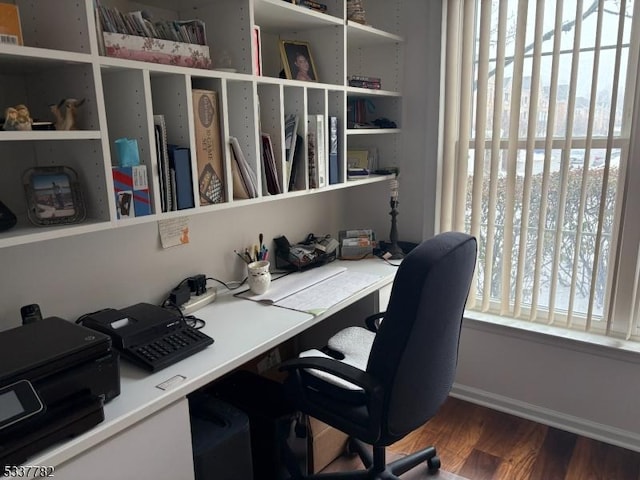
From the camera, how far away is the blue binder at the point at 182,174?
1.58m

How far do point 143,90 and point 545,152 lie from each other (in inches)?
69.5

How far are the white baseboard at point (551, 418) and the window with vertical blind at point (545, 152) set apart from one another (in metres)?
0.44

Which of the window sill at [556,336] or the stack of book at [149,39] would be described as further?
the window sill at [556,336]

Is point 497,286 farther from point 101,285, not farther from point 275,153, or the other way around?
point 101,285

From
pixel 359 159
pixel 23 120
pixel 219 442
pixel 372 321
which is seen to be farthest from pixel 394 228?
pixel 23 120

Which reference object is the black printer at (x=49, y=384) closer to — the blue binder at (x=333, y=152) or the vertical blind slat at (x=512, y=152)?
the blue binder at (x=333, y=152)

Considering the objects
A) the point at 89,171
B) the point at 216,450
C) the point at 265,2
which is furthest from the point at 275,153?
the point at 216,450

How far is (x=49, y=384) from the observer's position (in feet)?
3.63

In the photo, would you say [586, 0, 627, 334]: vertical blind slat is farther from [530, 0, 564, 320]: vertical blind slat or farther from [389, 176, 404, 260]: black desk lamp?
[389, 176, 404, 260]: black desk lamp

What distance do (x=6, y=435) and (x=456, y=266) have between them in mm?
1219

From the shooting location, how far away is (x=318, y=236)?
2.75 meters

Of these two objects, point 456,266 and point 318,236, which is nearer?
point 456,266

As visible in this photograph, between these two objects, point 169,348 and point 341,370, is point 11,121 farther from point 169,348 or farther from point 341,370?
point 341,370

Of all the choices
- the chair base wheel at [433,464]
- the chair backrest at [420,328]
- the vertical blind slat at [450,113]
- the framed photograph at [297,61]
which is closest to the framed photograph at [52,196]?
the chair backrest at [420,328]
